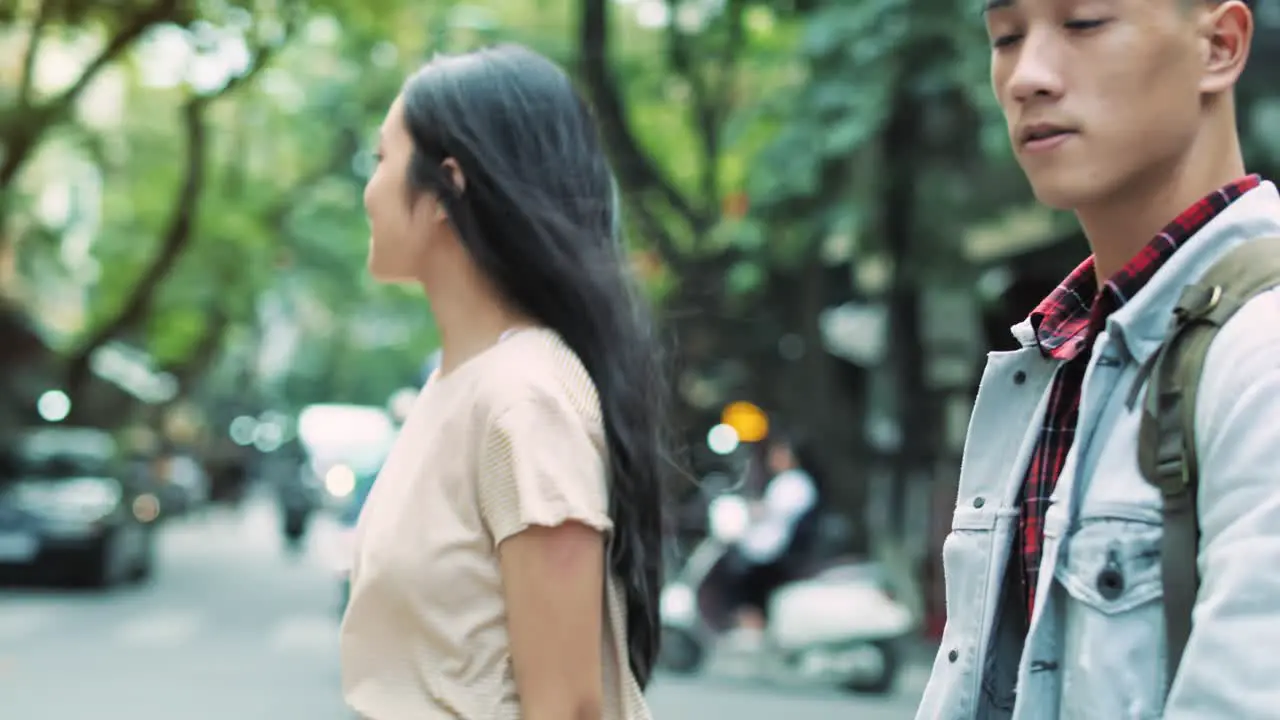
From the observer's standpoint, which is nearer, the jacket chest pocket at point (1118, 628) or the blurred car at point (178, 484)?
the jacket chest pocket at point (1118, 628)

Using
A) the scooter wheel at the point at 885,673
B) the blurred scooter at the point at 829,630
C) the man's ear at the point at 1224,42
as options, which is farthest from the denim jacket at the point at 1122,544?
the scooter wheel at the point at 885,673

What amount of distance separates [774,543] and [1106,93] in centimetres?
1095

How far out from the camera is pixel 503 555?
2.16 meters

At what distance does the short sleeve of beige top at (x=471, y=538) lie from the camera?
2160 mm

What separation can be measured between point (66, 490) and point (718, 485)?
7.17 m

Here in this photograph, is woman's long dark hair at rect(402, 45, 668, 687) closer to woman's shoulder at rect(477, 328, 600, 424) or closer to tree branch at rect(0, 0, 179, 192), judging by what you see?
woman's shoulder at rect(477, 328, 600, 424)

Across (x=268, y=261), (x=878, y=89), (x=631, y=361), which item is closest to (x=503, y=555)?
(x=631, y=361)

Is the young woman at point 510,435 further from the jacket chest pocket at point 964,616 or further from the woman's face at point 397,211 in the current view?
the jacket chest pocket at point 964,616

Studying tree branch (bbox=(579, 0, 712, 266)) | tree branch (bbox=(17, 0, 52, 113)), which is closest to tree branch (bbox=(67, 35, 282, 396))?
tree branch (bbox=(17, 0, 52, 113))

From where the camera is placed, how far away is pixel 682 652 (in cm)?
1234

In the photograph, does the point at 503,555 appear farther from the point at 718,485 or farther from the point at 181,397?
the point at 181,397

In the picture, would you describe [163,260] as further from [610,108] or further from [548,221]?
[548,221]

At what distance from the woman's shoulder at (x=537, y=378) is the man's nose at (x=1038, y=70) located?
2.76 ft

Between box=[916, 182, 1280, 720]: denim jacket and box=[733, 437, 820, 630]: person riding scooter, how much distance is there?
1040 centimetres
